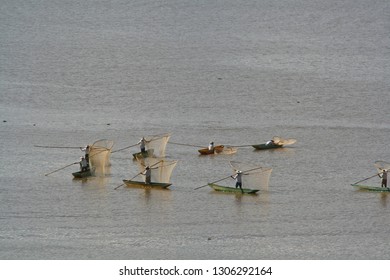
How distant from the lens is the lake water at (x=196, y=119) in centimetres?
2842

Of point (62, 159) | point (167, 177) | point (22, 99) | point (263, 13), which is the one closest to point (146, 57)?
point (22, 99)

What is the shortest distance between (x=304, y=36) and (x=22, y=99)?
23.6 metres

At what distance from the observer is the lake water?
2842 cm

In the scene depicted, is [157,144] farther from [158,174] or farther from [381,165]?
[381,165]

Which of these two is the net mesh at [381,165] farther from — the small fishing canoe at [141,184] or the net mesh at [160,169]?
the small fishing canoe at [141,184]

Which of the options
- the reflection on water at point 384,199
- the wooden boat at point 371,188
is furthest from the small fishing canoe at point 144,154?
the reflection on water at point 384,199

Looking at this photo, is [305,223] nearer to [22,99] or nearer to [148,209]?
[148,209]

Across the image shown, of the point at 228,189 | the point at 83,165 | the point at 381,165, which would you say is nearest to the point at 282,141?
the point at 381,165

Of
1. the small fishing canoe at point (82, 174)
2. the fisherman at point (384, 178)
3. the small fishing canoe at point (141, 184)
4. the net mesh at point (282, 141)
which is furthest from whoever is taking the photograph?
the net mesh at point (282, 141)

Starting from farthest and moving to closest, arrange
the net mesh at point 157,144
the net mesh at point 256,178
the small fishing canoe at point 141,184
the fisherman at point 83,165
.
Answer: the net mesh at point 157,144 → the fisherman at point 83,165 → the small fishing canoe at point 141,184 → the net mesh at point 256,178

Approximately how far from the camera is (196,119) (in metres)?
42.6

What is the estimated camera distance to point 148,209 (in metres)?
30.7

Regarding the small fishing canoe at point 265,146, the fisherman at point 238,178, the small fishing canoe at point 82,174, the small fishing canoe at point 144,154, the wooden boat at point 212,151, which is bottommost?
the fisherman at point 238,178

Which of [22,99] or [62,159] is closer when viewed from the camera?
[62,159]
